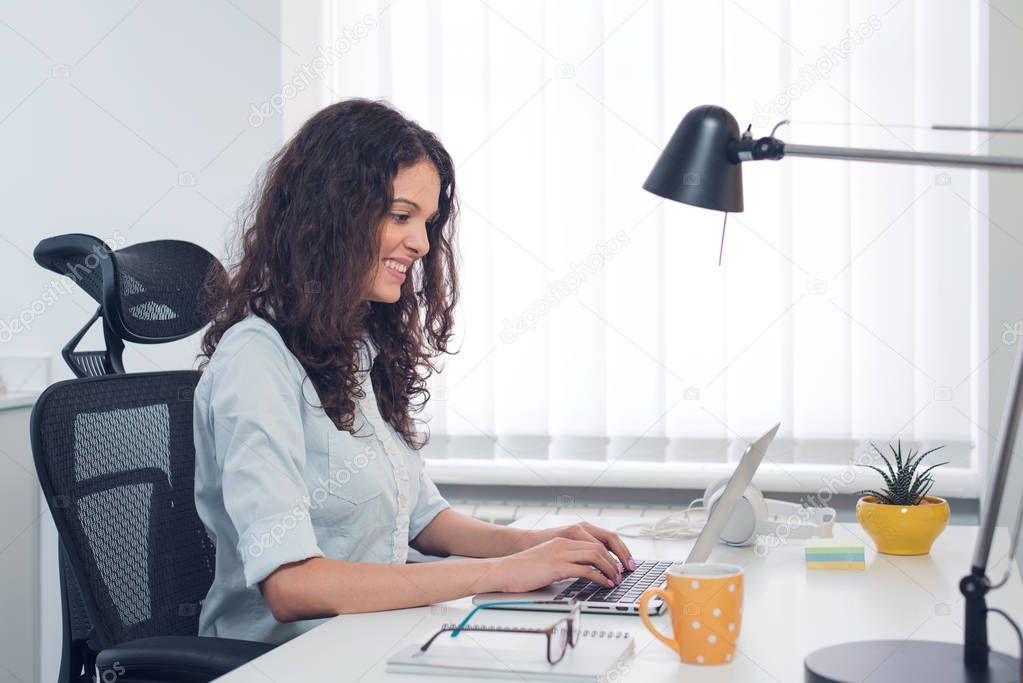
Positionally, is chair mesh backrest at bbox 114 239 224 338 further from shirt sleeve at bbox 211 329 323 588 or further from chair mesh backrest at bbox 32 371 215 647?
shirt sleeve at bbox 211 329 323 588

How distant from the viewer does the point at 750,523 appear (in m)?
1.51

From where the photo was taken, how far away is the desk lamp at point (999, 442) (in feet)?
2.54

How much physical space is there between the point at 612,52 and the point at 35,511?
1764 millimetres

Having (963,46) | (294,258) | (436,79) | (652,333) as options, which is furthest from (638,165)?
(294,258)

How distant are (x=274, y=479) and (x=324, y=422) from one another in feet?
0.57

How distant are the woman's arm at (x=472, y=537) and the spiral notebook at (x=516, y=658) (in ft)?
1.32

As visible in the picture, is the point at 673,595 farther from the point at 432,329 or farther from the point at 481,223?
the point at 481,223

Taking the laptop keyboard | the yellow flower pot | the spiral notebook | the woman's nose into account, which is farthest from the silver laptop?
the woman's nose

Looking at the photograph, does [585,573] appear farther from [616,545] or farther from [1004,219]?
[1004,219]

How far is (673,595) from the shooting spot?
993mm

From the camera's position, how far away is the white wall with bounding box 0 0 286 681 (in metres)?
2.60

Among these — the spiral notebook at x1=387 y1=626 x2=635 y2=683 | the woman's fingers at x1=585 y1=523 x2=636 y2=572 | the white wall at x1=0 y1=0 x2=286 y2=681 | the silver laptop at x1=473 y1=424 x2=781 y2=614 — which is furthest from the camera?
the white wall at x1=0 y1=0 x2=286 y2=681

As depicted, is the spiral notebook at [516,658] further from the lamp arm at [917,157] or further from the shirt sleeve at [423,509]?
the shirt sleeve at [423,509]

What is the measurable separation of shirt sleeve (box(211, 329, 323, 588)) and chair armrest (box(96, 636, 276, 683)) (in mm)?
88
